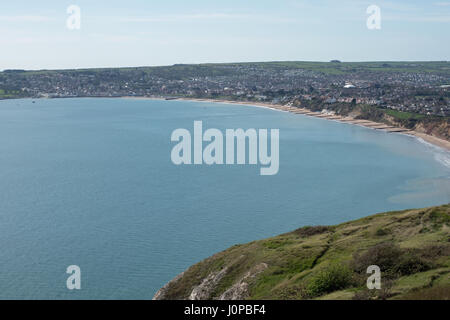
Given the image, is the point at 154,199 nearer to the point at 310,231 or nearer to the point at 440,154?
the point at 310,231

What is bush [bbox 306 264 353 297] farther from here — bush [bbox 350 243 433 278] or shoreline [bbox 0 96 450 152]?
shoreline [bbox 0 96 450 152]

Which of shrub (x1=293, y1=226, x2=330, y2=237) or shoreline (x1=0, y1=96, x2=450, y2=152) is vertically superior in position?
shoreline (x1=0, y1=96, x2=450, y2=152)

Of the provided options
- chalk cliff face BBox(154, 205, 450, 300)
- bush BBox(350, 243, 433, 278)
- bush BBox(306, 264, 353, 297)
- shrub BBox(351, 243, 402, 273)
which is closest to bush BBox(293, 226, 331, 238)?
chalk cliff face BBox(154, 205, 450, 300)

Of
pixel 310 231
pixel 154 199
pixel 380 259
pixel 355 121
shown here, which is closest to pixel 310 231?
pixel 310 231

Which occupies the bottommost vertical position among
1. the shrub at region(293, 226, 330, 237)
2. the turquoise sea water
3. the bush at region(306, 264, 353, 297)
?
the turquoise sea water

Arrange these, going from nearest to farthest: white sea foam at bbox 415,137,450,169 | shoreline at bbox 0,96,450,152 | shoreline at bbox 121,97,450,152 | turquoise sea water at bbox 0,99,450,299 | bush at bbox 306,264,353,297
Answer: bush at bbox 306,264,353,297 < turquoise sea water at bbox 0,99,450,299 < white sea foam at bbox 415,137,450,169 < shoreline at bbox 0,96,450,152 < shoreline at bbox 121,97,450,152

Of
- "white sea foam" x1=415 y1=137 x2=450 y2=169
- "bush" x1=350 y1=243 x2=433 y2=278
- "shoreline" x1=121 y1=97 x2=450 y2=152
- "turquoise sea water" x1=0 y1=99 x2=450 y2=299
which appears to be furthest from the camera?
"shoreline" x1=121 y1=97 x2=450 y2=152

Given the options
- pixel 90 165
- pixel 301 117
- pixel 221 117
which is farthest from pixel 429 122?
pixel 90 165
